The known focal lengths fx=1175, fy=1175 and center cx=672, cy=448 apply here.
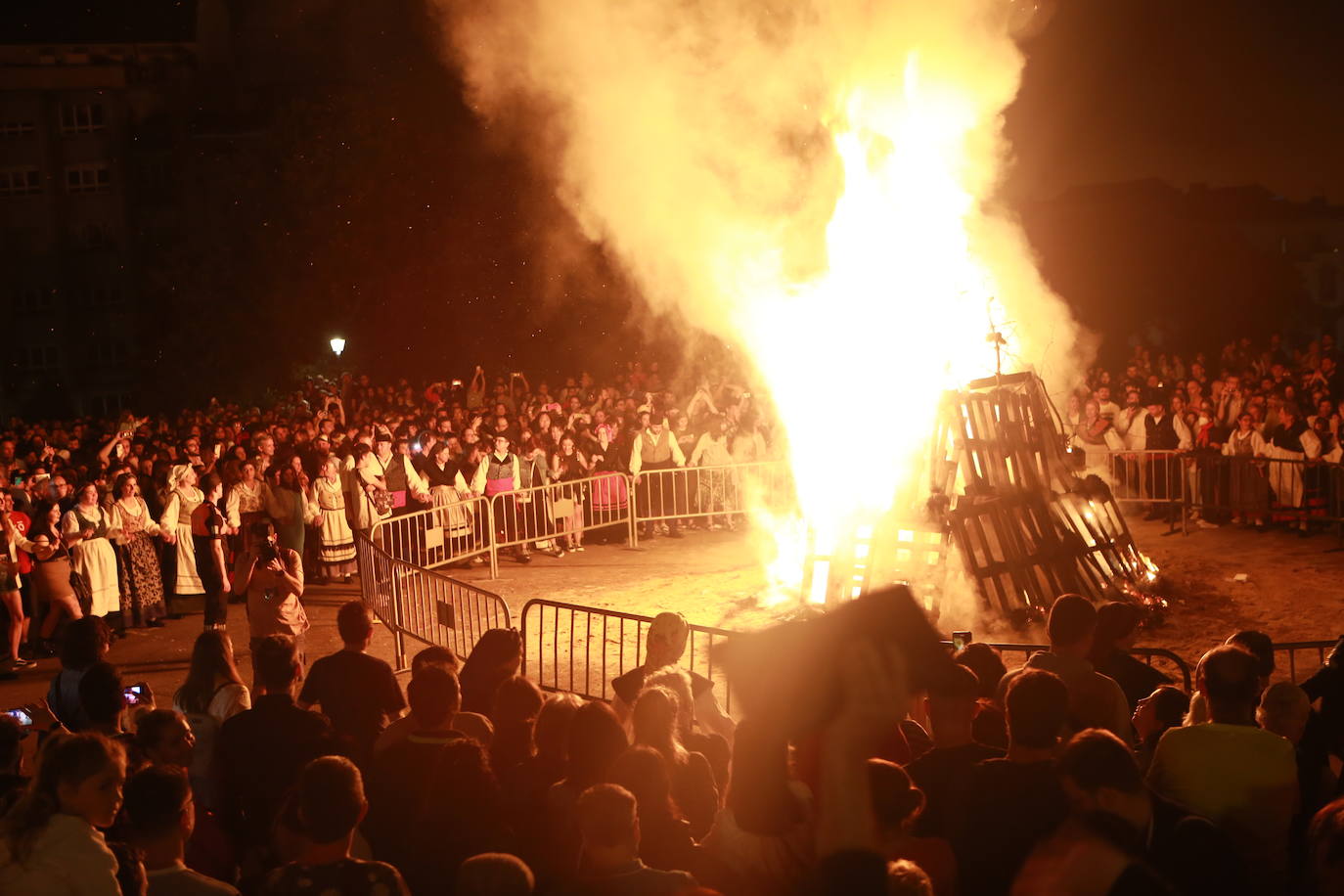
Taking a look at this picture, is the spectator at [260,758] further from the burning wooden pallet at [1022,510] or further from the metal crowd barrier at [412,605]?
the burning wooden pallet at [1022,510]

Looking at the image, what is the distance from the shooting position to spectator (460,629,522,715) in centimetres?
606

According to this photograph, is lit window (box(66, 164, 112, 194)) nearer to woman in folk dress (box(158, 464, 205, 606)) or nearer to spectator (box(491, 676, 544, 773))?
woman in folk dress (box(158, 464, 205, 606))

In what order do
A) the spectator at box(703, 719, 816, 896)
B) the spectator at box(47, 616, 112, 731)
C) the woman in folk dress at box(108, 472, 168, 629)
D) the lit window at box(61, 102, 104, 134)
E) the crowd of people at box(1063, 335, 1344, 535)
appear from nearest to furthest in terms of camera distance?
the spectator at box(703, 719, 816, 896) → the spectator at box(47, 616, 112, 731) → the woman in folk dress at box(108, 472, 168, 629) → the crowd of people at box(1063, 335, 1344, 535) → the lit window at box(61, 102, 104, 134)

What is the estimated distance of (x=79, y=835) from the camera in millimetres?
3865

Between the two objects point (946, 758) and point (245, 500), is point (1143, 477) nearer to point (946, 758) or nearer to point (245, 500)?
point (245, 500)

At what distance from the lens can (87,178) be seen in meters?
44.6

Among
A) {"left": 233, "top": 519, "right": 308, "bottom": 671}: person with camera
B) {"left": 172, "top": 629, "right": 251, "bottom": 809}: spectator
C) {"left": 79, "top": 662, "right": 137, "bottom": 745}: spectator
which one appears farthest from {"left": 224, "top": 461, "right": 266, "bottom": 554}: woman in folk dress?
{"left": 79, "top": 662, "right": 137, "bottom": 745}: spectator

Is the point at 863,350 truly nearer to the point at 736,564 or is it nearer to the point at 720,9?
the point at 736,564

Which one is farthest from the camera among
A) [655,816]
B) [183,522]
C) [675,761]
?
[183,522]

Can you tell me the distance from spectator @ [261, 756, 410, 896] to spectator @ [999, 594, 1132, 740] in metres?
2.77

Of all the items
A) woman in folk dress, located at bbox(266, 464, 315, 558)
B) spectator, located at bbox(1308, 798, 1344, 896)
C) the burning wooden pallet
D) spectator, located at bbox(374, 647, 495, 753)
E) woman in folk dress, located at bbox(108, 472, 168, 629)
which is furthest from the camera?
woman in folk dress, located at bbox(266, 464, 315, 558)

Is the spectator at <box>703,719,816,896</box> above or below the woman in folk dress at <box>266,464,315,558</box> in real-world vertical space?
below

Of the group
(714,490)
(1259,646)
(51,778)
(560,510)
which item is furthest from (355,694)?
(714,490)

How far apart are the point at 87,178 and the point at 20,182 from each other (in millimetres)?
2345
